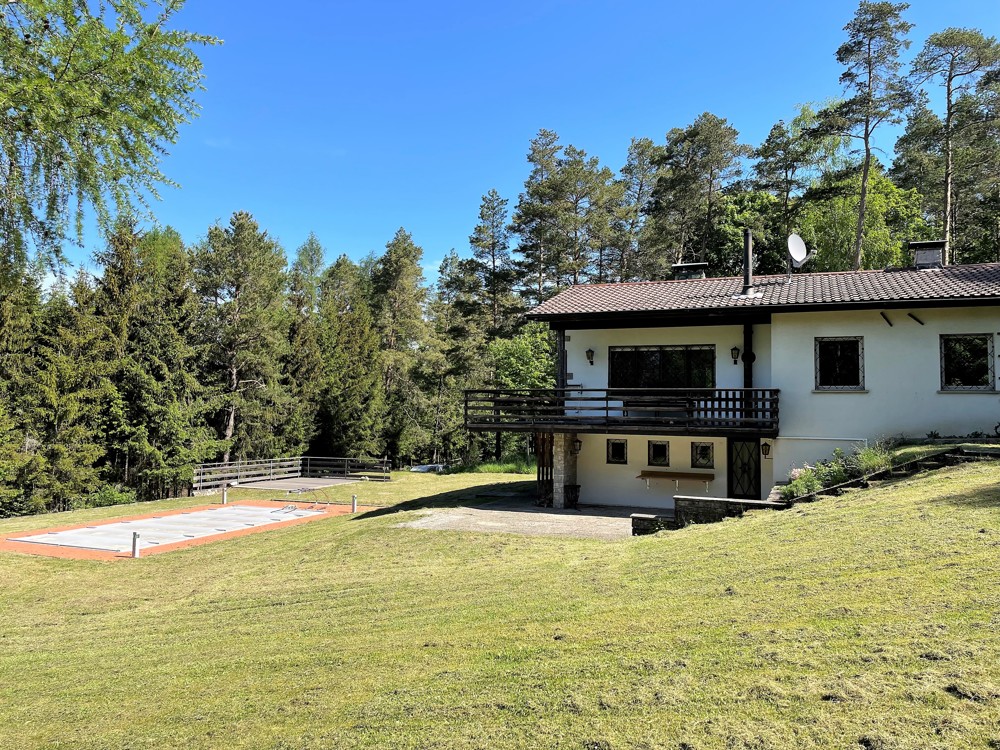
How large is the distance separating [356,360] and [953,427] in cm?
2981

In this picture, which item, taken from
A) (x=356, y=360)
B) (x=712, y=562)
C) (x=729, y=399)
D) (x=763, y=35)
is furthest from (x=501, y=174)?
(x=712, y=562)

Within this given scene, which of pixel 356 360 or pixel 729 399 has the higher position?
pixel 356 360

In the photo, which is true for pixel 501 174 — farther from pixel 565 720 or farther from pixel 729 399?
pixel 565 720

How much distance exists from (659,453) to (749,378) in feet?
9.92

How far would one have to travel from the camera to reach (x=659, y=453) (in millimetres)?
16141

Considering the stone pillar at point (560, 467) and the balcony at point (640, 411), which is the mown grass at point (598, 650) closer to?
the balcony at point (640, 411)

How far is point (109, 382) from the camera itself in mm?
25109

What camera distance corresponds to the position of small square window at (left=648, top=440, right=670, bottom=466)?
632 inches

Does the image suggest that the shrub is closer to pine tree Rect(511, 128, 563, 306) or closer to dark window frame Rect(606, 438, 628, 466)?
dark window frame Rect(606, 438, 628, 466)

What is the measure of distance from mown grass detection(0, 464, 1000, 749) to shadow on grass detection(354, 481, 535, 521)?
833 centimetres

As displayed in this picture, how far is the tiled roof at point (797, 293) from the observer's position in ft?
44.4

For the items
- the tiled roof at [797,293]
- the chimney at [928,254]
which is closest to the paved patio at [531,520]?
the tiled roof at [797,293]

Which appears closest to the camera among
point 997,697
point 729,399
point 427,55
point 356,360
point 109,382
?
point 997,697

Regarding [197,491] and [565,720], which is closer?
[565,720]
